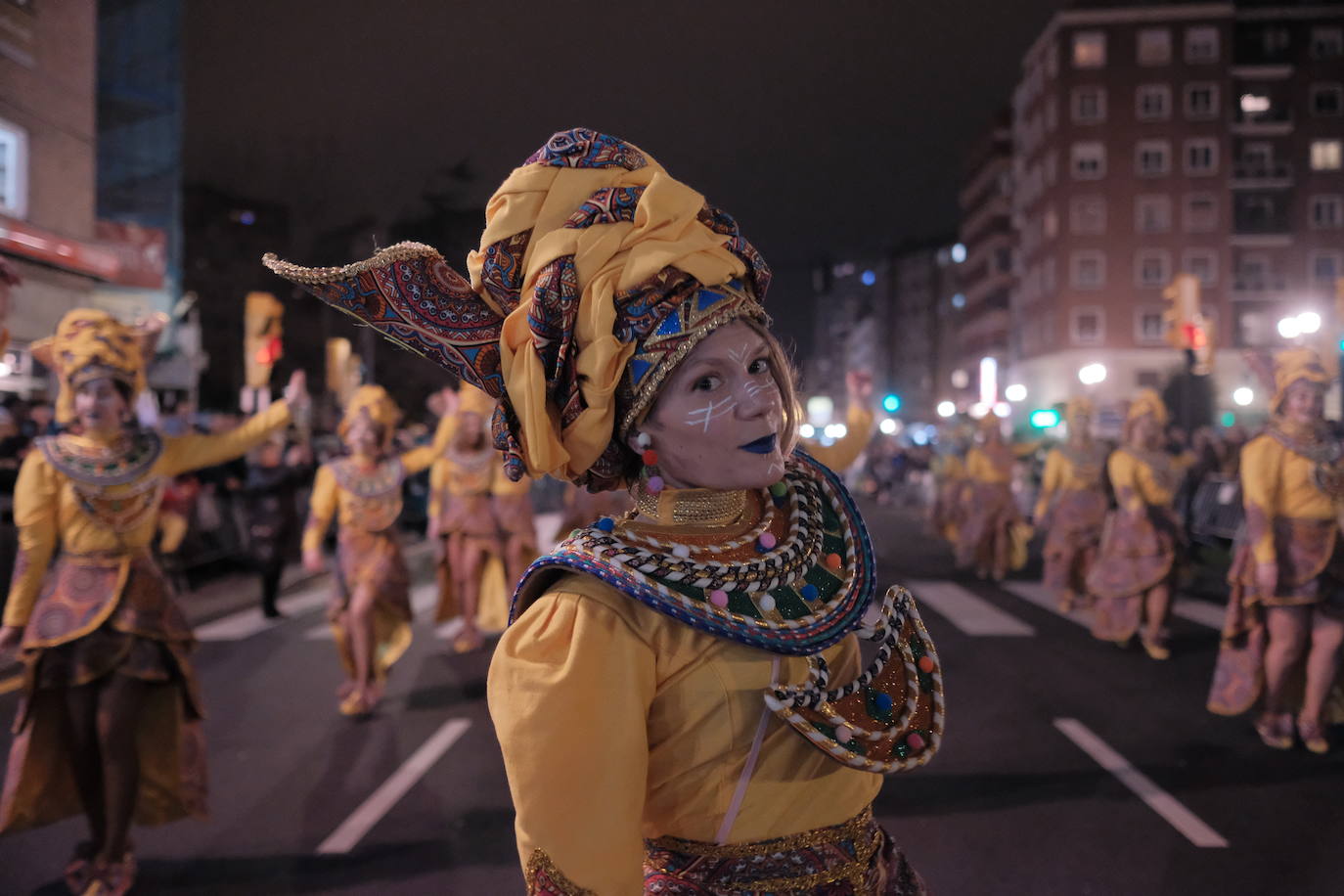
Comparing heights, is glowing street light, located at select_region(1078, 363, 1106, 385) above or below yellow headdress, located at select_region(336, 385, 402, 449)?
above

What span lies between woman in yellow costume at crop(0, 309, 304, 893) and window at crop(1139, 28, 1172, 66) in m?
50.5

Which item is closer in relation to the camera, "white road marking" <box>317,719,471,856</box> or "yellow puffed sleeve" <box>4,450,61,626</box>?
"yellow puffed sleeve" <box>4,450,61,626</box>

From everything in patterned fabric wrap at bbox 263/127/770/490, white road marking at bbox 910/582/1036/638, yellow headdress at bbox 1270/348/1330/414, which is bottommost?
white road marking at bbox 910/582/1036/638

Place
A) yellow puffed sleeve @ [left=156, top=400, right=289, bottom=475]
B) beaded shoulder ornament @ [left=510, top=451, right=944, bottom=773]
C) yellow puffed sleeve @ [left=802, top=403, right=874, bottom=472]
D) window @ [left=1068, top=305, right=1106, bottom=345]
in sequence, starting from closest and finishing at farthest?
1. beaded shoulder ornament @ [left=510, top=451, right=944, bottom=773]
2. yellow puffed sleeve @ [left=802, top=403, right=874, bottom=472]
3. yellow puffed sleeve @ [left=156, top=400, right=289, bottom=475]
4. window @ [left=1068, top=305, right=1106, bottom=345]

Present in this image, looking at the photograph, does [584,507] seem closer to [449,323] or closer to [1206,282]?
[449,323]

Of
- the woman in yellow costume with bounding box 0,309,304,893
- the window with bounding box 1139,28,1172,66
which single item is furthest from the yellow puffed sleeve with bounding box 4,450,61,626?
the window with bounding box 1139,28,1172,66

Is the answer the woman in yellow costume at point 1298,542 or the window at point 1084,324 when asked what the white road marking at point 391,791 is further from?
the window at point 1084,324

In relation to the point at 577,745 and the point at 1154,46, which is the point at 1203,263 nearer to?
the point at 1154,46

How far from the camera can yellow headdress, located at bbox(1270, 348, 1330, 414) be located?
5.75 metres

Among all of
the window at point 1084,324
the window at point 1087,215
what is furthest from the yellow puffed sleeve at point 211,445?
the window at point 1087,215

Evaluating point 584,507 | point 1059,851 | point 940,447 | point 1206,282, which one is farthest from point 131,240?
point 1206,282

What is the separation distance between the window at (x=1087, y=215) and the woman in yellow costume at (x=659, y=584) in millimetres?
49206

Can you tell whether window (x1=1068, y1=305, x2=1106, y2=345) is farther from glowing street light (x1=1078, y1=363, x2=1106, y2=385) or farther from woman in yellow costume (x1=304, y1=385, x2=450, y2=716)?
woman in yellow costume (x1=304, y1=385, x2=450, y2=716)

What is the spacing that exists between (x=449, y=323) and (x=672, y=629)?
0.72 meters
